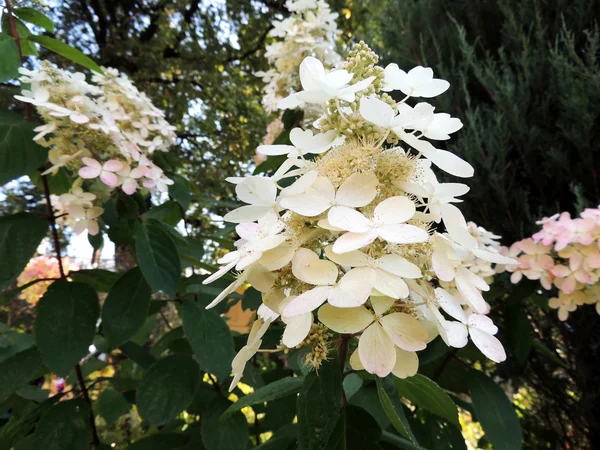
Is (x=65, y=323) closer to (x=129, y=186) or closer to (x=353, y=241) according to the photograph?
(x=129, y=186)

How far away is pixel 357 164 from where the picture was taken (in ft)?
1.45

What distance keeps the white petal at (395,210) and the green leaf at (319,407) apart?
17cm

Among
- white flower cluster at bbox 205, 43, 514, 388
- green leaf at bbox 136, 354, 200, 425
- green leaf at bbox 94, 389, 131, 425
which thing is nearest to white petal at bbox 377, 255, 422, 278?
white flower cluster at bbox 205, 43, 514, 388

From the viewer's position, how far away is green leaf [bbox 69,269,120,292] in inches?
36.6

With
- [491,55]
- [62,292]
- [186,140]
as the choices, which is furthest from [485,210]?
[186,140]

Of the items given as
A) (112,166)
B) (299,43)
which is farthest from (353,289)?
(299,43)

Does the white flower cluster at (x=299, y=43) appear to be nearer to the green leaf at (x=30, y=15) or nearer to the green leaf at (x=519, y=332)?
the green leaf at (x=30, y=15)

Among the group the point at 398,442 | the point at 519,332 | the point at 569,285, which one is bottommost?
the point at 519,332

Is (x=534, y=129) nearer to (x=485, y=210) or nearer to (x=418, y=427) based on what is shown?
(x=485, y=210)

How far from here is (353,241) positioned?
381 millimetres

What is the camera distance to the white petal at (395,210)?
1.31 feet

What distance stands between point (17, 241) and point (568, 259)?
3.80ft

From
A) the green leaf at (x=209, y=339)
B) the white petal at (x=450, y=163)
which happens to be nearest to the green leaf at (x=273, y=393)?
the green leaf at (x=209, y=339)

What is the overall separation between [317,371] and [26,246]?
64 cm
